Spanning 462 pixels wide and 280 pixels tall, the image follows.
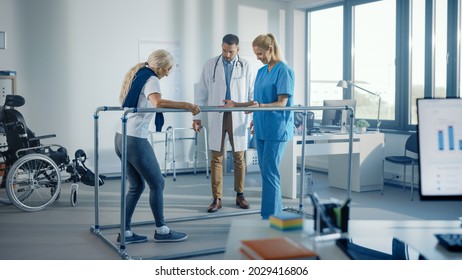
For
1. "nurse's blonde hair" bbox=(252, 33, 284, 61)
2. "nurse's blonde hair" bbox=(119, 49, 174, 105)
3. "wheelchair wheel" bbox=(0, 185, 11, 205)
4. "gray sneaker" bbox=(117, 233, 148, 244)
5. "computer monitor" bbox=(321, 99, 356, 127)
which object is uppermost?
"nurse's blonde hair" bbox=(252, 33, 284, 61)

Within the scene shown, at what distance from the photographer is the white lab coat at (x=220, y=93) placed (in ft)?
14.7

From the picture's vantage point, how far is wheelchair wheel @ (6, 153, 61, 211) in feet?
14.5

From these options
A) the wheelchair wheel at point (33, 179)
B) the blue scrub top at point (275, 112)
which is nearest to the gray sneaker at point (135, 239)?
the blue scrub top at point (275, 112)

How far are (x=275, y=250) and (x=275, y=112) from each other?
7.43 feet

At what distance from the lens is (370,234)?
62.4 inches

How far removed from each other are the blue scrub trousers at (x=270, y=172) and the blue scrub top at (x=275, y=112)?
6 cm

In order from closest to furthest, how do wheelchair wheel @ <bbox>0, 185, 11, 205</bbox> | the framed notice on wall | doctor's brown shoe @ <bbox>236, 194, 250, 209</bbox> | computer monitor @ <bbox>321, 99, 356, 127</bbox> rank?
doctor's brown shoe @ <bbox>236, 194, 250, 209</bbox>
wheelchair wheel @ <bbox>0, 185, 11, 205</bbox>
computer monitor @ <bbox>321, 99, 356, 127</bbox>
the framed notice on wall

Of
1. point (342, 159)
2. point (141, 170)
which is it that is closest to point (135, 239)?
point (141, 170)

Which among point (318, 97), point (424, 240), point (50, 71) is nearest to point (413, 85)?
point (318, 97)

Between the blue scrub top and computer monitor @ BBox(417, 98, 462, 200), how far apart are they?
192 cm

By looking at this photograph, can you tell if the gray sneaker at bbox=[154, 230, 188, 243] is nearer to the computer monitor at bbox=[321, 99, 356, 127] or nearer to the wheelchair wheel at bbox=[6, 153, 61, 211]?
the wheelchair wheel at bbox=[6, 153, 61, 211]

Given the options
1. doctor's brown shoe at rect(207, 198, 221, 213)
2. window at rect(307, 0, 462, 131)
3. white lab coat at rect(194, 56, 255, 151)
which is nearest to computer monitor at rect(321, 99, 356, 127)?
window at rect(307, 0, 462, 131)

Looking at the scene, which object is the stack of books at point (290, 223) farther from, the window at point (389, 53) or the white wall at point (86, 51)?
the white wall at point (86, 51)
